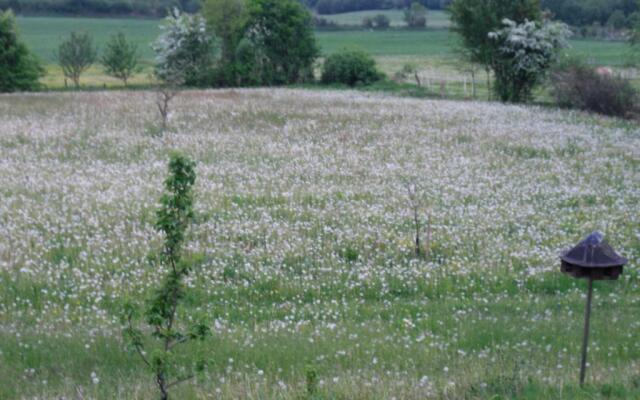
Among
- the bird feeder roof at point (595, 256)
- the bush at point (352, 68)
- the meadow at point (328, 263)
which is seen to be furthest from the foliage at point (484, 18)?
the bird feeder roof at point (595, 256)

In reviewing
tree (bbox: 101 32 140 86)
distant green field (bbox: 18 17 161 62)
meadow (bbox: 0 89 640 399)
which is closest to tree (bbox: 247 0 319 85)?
tree (bbox: 101 32 140 86)

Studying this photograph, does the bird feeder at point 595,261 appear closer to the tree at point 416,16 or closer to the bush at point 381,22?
the tree at point 416,16

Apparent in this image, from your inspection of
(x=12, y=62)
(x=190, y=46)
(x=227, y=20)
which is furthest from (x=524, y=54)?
(x=12, y=62)

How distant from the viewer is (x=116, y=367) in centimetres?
845

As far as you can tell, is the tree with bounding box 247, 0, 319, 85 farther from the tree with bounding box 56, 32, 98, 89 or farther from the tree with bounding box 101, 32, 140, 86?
the tree with bounding box 56, 32, 98, 89

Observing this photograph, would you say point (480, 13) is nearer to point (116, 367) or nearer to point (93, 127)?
point (93, 127)

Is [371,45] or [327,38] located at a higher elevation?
[327,38]

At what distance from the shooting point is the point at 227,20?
74250 mm

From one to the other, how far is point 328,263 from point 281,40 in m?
65.0

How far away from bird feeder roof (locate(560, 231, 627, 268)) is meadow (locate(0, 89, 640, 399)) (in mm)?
1246

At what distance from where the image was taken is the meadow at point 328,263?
8062 mm

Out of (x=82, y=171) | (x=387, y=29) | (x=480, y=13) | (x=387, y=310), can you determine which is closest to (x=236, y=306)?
(x=387, y=310)

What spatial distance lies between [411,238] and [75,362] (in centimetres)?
815

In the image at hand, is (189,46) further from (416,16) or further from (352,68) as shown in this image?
(416,16)
